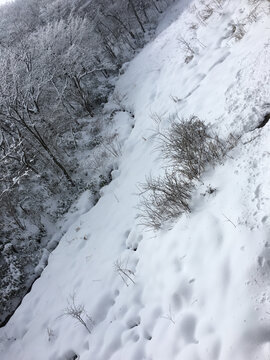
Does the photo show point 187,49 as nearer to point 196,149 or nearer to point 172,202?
point 196,149

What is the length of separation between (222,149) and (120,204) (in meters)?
3.34

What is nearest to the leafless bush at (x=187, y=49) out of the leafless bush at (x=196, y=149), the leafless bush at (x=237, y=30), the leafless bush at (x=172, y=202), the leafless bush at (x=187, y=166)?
the leafless bush at (x=237, y=30)

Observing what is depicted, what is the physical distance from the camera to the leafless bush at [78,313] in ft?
14.1

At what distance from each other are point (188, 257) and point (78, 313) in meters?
2.54

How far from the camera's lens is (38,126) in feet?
47.8

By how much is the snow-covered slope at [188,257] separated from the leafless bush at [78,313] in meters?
0.03

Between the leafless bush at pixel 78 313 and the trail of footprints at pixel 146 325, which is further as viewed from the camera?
the leafless bush at pixel 78 313

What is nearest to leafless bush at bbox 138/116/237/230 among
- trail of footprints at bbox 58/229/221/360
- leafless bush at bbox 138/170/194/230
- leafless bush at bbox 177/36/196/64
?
leafless bush at bbox 138/170/194/230

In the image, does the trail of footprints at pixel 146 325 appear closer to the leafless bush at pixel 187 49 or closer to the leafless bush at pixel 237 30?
the leafless bush at pixel 237 30

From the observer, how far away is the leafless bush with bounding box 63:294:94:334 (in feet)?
14.1

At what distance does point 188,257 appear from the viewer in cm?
331

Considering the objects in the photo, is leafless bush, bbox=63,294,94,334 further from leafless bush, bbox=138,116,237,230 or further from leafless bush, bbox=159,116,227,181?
leafless bush, bbox=159,116,227,181

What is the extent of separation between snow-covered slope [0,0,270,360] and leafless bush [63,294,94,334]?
0.03 m

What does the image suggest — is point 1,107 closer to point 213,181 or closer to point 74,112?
point 74,112
